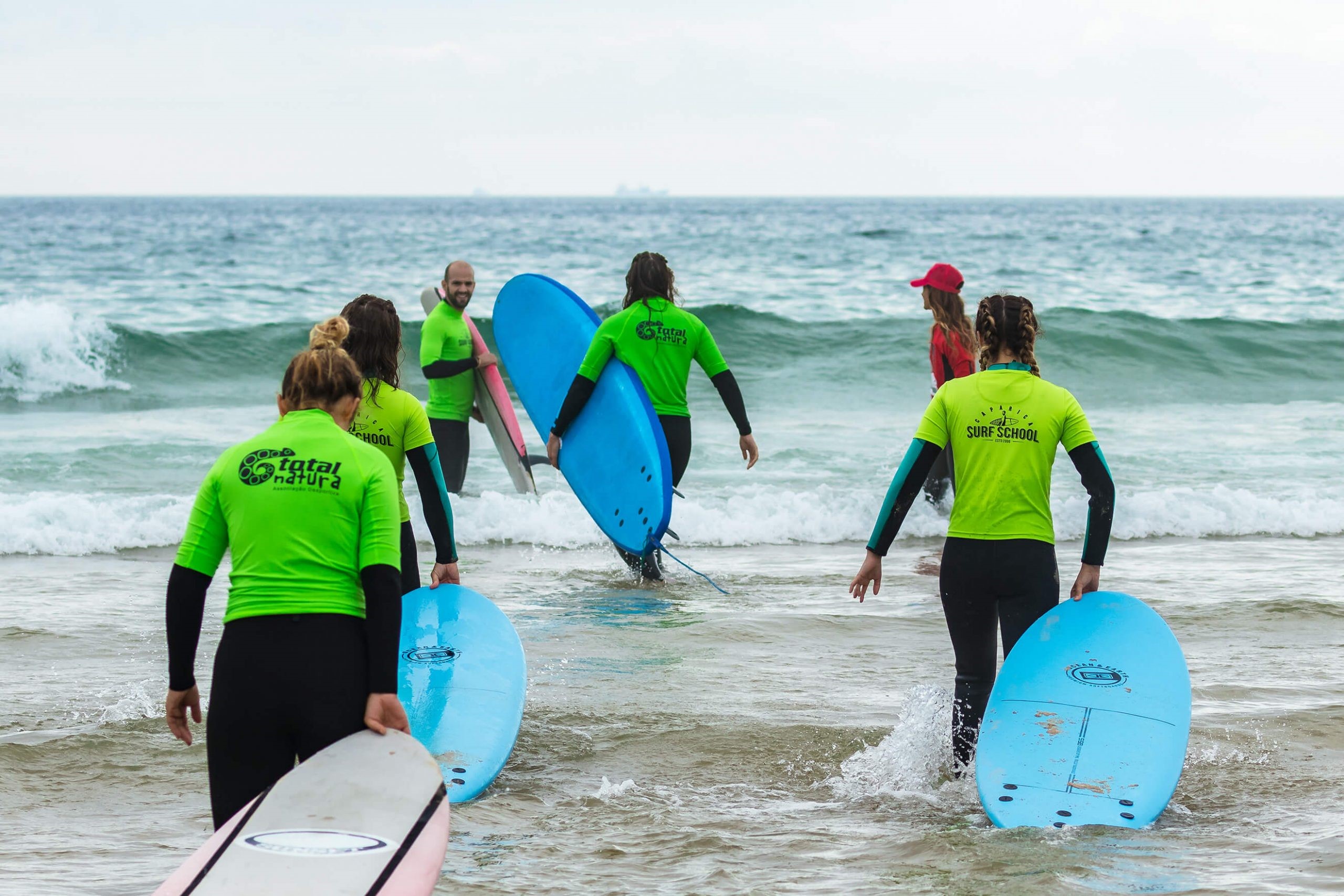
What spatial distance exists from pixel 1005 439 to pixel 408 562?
1.92 meters

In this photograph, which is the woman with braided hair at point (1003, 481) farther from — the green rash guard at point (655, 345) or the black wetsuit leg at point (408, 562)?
the green rash guard at point (655, 345)

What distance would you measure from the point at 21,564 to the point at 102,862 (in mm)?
4646

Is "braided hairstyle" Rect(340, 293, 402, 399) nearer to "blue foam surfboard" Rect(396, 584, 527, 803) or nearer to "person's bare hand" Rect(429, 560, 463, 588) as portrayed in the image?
"person's bare hand" Rect(429, 560, 463, 588)

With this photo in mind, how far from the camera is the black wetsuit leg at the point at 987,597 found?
11.8ft

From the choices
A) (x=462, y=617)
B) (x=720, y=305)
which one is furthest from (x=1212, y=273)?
(x=462, y=617)

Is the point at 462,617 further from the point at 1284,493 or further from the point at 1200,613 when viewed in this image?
the point at 1284,493

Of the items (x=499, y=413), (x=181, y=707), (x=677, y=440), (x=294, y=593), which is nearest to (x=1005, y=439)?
(x=294, y=593)

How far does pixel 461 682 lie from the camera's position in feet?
13.1

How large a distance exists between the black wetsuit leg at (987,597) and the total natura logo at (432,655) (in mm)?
1551

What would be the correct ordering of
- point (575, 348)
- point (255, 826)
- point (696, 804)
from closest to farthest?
point (255, 826)
point (696, 804)
point (575, 348)

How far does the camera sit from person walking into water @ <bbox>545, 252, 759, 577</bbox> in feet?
19.9

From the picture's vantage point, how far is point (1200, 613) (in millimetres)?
6000

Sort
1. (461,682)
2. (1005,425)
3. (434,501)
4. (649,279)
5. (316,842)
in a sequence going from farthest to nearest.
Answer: (649,279), (461,682), (434,501), (1005,425), (316,842)

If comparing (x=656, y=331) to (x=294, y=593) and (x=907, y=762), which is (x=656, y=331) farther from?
(x=294, y=593)
